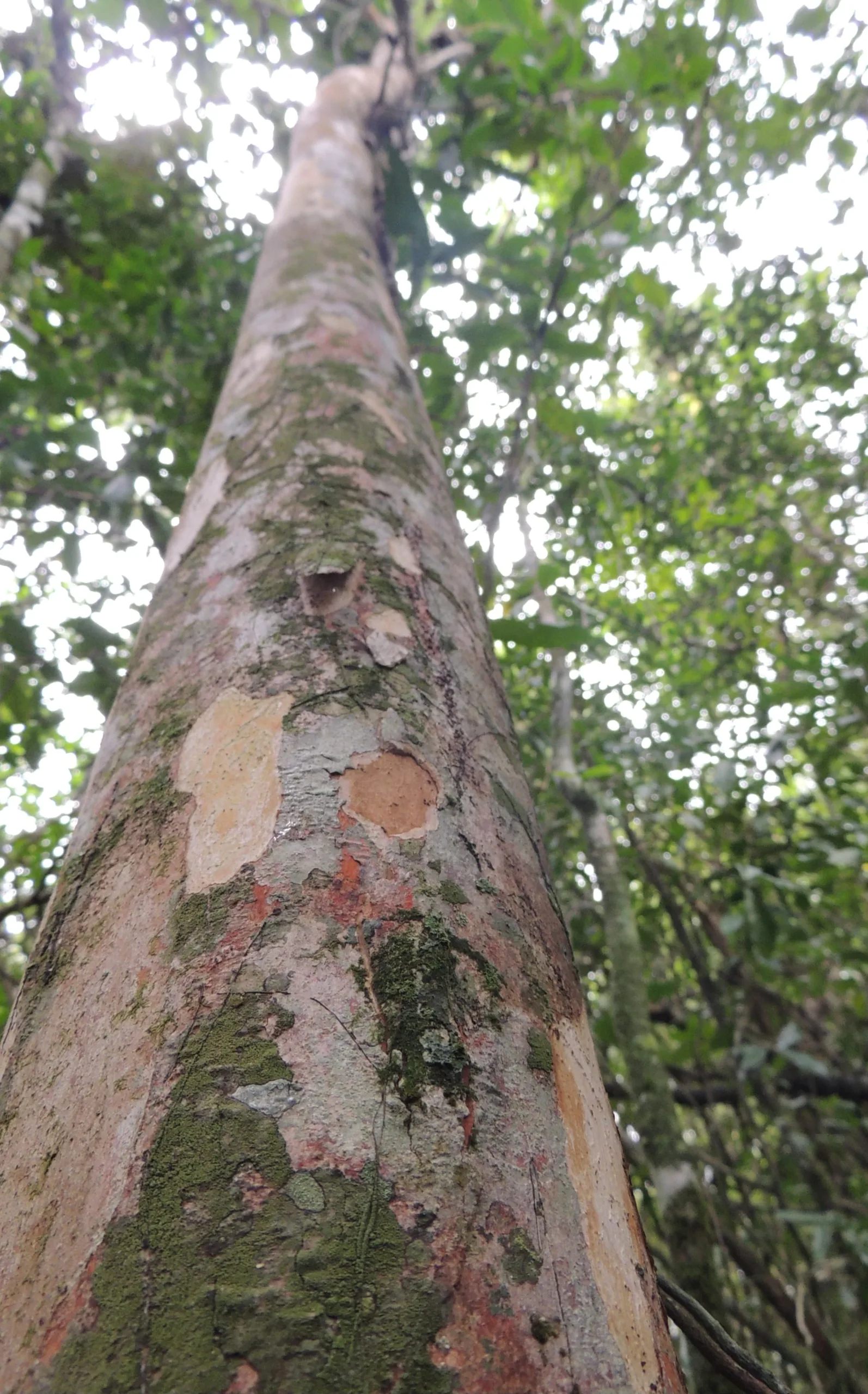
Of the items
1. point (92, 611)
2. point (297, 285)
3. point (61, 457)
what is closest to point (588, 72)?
point (297, 285)

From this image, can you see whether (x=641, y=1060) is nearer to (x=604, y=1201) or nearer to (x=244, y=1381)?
(x=604, y=1201)

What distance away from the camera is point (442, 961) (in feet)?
1.74

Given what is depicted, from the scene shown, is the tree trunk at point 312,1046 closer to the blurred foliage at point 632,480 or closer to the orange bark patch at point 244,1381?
the orange bark patch at point 244,1381

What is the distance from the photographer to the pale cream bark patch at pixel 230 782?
59 cm

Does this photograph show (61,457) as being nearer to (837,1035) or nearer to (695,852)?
(695,852)

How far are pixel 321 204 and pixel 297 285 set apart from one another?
62cm

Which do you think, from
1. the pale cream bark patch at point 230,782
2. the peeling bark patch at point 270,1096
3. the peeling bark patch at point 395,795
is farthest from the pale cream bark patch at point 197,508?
the peeling bark patch at point 270,1096

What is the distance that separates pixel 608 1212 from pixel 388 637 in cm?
50

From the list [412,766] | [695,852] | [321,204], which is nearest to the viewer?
[412,766]

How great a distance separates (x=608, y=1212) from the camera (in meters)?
0.50

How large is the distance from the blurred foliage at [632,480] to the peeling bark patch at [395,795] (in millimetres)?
1243

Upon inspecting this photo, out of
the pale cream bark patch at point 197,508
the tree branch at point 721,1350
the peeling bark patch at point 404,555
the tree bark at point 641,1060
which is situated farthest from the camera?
the tree bark at point 641,1060

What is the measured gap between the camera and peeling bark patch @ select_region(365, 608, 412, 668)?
2.48ft

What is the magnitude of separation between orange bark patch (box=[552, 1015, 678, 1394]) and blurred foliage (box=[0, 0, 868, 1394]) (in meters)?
1.39
